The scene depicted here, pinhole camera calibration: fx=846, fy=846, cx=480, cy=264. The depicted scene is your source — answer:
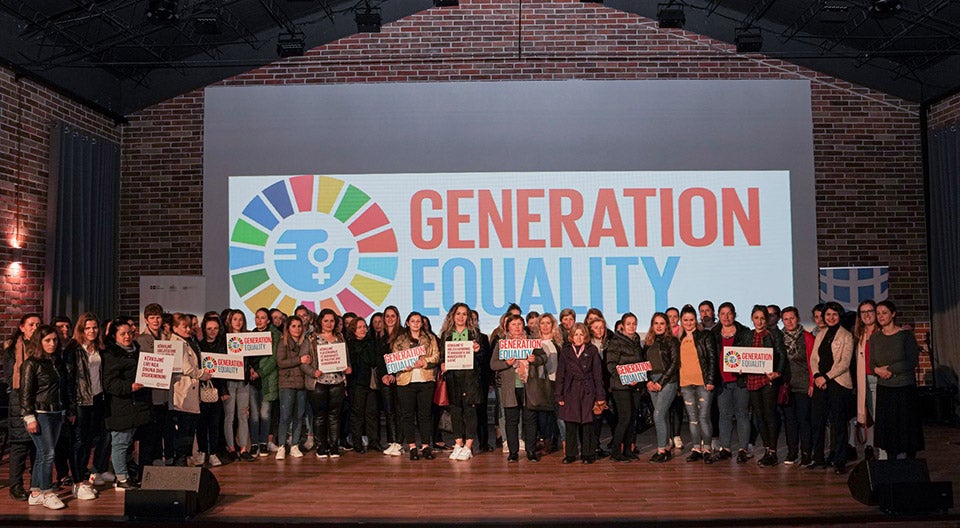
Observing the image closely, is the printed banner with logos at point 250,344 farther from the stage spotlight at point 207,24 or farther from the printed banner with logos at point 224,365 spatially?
the stage spotlight at point 207,24

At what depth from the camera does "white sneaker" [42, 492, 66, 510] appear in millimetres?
5832

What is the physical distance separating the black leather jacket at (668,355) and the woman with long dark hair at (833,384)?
1.12m

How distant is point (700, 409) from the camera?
7492 millimetres

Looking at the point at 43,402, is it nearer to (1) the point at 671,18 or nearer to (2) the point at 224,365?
(2) the point at 224,365

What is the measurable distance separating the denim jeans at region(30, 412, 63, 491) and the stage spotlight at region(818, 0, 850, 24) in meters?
8.88

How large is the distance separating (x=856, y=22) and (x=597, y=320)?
18.8ft

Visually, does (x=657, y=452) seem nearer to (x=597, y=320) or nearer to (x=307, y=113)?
(x=597, y=320)

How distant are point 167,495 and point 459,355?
9.77 ft

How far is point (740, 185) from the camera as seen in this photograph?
10727mm

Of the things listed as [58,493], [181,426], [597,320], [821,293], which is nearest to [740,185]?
[821,293]

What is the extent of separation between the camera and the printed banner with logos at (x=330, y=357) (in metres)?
7.85

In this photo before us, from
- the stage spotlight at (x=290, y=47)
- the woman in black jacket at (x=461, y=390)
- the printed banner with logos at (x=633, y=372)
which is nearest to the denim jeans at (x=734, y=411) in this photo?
the printed banner with logos at (x=633, y=372)

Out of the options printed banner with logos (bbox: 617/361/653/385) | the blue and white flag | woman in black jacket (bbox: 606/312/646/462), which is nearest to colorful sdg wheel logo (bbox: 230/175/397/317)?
woman in black jacket (bbox: 606/312/646/462)

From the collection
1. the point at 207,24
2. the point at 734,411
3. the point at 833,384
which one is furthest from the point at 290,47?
the point at 833,384
